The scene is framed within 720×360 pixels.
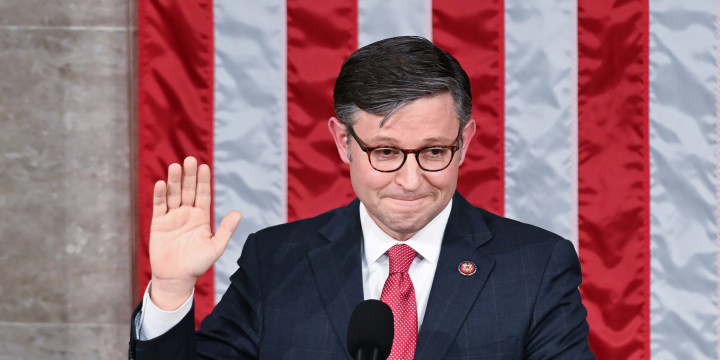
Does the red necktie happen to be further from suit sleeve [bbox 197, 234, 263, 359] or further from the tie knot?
suit sleeve [bbox 197, 234, 263, 359]

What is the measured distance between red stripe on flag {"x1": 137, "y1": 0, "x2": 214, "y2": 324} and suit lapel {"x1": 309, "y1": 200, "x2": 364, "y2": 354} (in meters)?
0.89

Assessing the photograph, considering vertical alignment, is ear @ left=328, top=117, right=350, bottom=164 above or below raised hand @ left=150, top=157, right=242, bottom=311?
above

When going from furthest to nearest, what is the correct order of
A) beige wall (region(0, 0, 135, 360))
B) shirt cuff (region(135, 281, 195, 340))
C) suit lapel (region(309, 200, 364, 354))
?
beige wall (region(0, 0, 135, 360)) < suit lapel (region(309, 200, 364, 354)) < shirt cuff (region(135, 281, 195, 340))

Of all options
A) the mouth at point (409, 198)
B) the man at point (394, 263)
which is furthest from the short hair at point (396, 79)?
the mouth at point (409, 198)

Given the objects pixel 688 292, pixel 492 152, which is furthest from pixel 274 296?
pixel 688 292

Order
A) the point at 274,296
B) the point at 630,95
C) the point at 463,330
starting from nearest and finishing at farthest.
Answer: the point at 463,330
the point at 274,296
the point at 630,95

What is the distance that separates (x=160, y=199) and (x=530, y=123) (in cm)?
132

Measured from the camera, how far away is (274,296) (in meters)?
1.53

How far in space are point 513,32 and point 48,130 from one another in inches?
55.9

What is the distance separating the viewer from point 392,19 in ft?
7.84

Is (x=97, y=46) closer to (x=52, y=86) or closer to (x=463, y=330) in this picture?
(x=52, y=86)

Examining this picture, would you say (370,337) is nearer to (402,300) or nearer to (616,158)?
(402,300)

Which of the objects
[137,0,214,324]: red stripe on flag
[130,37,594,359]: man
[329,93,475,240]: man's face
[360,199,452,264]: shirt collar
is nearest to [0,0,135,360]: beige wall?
[137,0,214,324]: red stripe on flag

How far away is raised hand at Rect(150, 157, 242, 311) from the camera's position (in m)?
1.32
